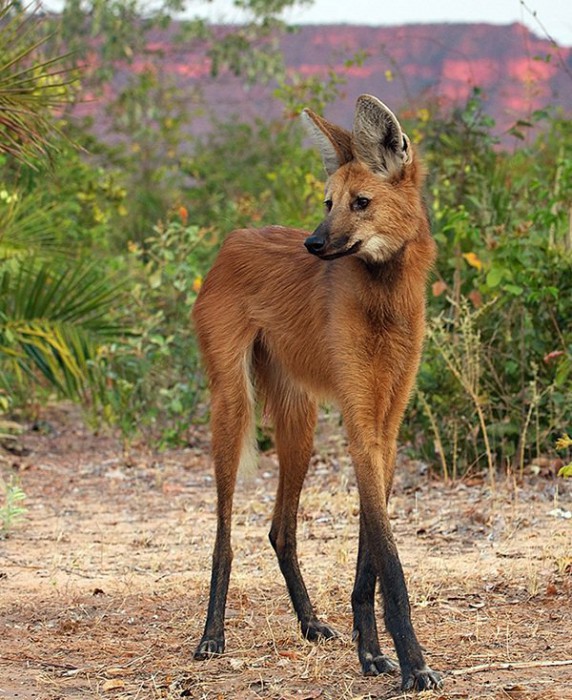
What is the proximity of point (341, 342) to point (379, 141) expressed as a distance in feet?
2.09

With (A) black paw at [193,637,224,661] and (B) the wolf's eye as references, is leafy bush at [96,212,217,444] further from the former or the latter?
(B) the wolf's eye

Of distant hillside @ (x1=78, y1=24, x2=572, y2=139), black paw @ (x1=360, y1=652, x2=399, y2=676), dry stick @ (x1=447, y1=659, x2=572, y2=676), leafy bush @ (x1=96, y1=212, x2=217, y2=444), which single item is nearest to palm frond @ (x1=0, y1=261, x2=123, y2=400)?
leafy bush @ (x1=96, y1=212, x2=217, y2=444)

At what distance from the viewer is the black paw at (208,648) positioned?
150 inches

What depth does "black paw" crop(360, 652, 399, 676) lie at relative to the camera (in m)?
3.52

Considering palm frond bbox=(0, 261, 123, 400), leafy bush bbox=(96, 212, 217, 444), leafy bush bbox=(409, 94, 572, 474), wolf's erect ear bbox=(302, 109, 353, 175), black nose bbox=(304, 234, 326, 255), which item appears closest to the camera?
black nose bbox=(304, 234, 326, 255)

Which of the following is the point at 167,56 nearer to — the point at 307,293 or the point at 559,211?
the point at 559,211

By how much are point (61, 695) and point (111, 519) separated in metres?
2.60

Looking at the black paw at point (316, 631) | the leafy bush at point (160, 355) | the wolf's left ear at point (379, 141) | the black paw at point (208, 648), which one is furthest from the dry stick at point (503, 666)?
the leafy bush at point (160, 355)

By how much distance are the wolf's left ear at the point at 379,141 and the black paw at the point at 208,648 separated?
5.53 ft

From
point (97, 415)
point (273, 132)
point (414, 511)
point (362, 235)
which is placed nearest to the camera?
point (362, 235)

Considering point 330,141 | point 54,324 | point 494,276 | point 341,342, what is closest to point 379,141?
point 330,141

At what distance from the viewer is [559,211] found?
240 inches

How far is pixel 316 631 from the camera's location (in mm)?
3984

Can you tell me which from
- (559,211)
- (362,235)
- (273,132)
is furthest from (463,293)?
(273,132)
